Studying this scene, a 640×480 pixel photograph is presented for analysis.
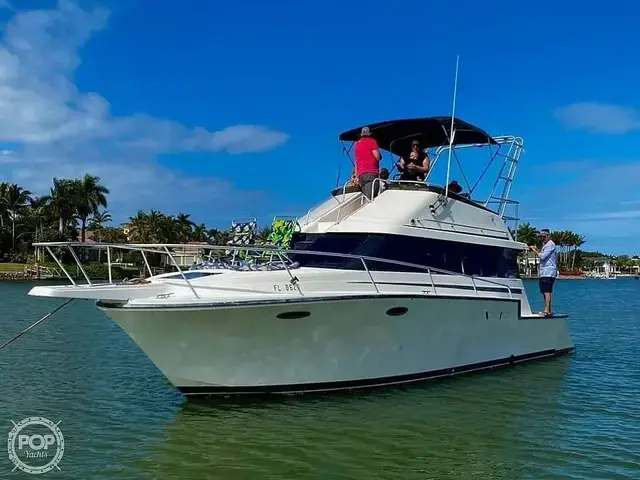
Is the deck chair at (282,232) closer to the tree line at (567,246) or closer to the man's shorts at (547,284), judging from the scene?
the man's shorts at (547,284)

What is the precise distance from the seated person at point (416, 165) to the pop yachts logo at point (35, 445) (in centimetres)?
786

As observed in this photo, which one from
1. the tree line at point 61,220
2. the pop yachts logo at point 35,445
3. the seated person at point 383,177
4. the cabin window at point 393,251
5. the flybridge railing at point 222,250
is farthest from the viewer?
the tree line at point 61,220

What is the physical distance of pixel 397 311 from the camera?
33.0 feet

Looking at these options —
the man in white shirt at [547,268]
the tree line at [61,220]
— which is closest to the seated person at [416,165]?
the man in white shirt at [547,268]

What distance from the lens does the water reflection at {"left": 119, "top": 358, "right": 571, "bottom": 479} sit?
721cm

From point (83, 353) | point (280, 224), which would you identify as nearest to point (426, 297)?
point (280, 224)

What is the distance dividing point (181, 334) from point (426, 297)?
402 cm

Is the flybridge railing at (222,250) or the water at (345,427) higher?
the flybridge railing at (222,250)

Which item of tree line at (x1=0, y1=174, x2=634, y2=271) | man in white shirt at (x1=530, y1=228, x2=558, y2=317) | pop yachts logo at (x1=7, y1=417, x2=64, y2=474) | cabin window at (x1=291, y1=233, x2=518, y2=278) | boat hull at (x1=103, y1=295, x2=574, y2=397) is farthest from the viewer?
tree line at (x1=0, y1=174, x2=634, y2=271)

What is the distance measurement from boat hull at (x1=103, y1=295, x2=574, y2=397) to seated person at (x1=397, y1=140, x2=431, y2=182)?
2.87 meters

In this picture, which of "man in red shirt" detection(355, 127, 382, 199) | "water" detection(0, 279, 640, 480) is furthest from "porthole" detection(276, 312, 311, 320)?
"man in red shirt" detection(355, 127, 382, 199)

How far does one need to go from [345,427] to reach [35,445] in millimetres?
3952

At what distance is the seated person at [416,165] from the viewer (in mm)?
12688

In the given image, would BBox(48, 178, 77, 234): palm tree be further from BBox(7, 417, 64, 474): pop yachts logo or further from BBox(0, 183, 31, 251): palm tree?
BBox(7, 417, 64, 474): pop yachts logo
